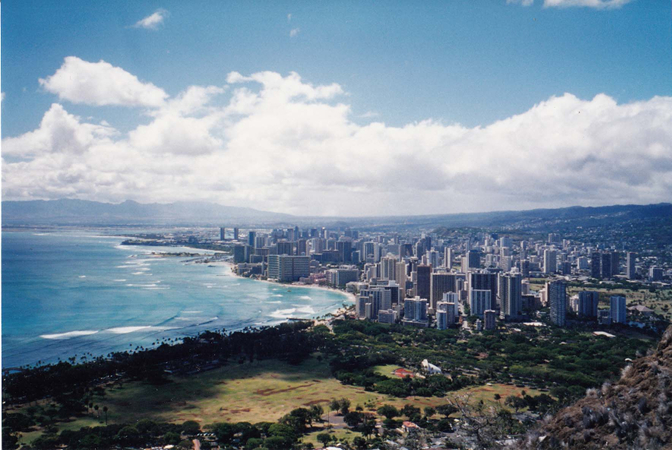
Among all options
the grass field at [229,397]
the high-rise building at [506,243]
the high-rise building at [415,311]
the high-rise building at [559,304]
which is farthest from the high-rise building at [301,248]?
the grass field at [229,397]

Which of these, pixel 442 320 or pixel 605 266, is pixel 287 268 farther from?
pixel 605 266

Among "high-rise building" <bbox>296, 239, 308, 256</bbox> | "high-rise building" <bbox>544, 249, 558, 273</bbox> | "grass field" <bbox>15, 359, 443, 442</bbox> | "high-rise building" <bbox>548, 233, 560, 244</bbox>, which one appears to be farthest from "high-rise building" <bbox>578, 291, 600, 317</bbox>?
"high-rise building" <bbox>548, 233, 560, 244</bbox>

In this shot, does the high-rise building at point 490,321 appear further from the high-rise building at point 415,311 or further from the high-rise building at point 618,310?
the high-rise building at point 618,310

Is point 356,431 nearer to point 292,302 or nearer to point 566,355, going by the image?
point 566,355

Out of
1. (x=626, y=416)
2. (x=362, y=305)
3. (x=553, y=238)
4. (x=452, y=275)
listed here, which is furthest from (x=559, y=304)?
(x=553, y=238)

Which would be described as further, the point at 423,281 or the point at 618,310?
the point at 423,281

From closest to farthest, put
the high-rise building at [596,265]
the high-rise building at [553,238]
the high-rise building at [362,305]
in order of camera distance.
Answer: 1. the high-rise building at [362,305]
2. the high-rise building at [596,265]
3. the high-rise building at [553,238]

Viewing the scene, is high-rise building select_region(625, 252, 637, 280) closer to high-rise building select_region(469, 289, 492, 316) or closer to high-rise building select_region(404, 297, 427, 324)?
high-rise building select_region(469, 289, 492, 316)
